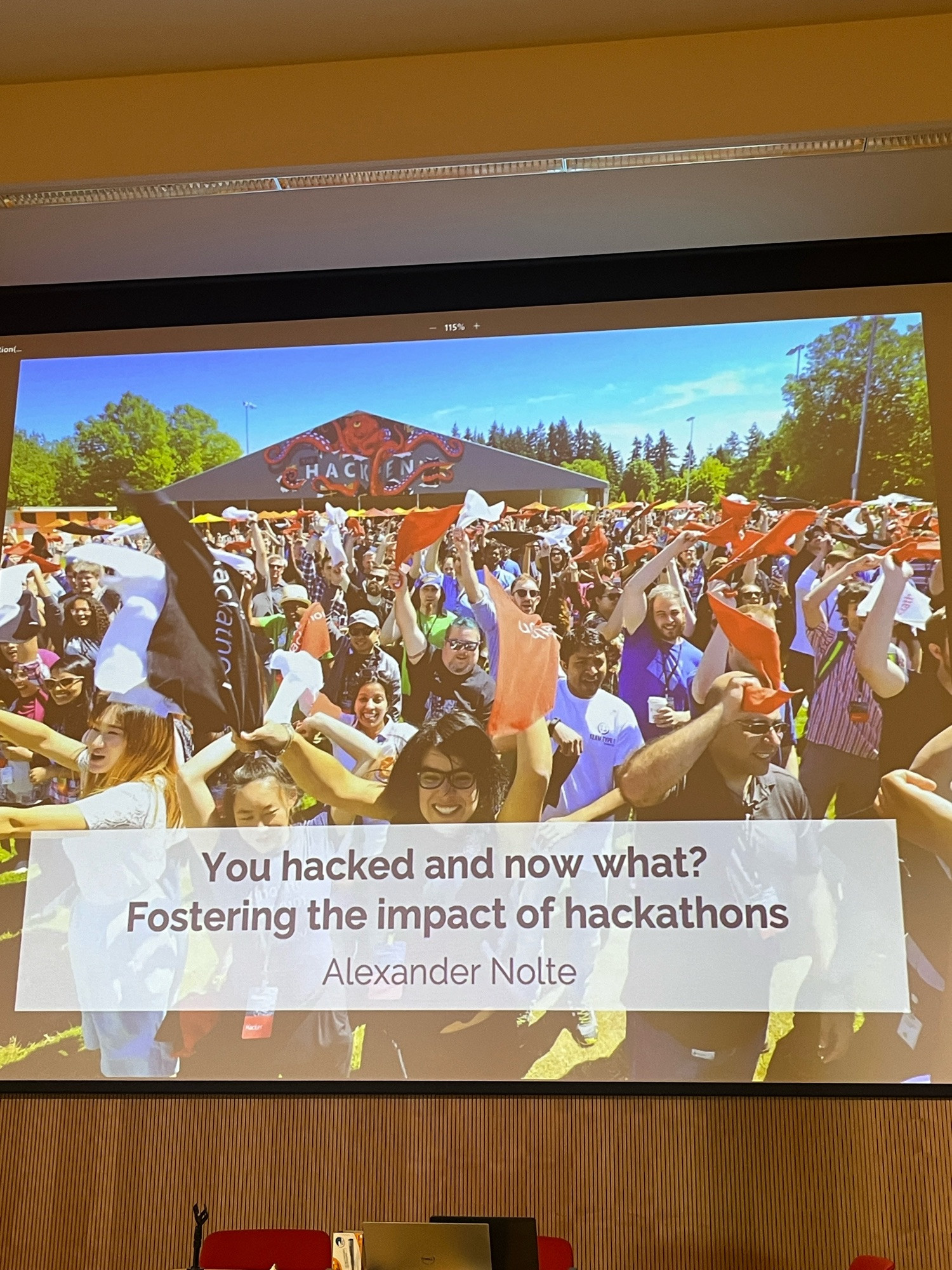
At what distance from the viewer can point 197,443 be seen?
3.97 meters

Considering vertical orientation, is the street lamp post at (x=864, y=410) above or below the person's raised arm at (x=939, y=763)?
above

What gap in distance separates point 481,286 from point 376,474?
2.85ft

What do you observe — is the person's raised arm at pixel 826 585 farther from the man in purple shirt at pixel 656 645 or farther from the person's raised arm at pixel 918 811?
the person's raised arm at pixel 918 811

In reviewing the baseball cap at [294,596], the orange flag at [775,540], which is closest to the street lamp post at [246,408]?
the baseball cap at [294,596]

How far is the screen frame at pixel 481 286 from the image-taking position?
3.89 m

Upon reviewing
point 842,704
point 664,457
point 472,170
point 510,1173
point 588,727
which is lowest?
point 510,1173

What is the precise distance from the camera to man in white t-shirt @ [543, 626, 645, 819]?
3.53 m

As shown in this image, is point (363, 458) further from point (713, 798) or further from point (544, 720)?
point (713, 798)

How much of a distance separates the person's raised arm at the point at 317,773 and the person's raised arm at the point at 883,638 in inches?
66.4

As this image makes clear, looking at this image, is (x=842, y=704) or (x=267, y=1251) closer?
(x=267, y=1251)

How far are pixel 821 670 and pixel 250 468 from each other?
2.17 metres

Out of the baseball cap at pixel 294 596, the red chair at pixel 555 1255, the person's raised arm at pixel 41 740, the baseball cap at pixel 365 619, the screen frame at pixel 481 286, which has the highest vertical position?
the screen frame at pixel 481 286

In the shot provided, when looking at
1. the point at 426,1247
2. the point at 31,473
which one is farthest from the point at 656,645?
the point at 31,473
